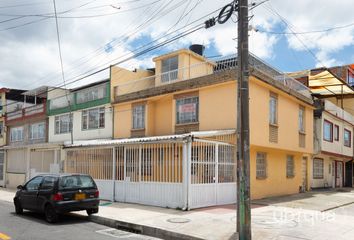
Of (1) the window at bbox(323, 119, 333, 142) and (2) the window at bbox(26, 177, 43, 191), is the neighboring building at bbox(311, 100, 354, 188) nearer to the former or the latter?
(1) the window at bbox(323, 119, 333, 142)

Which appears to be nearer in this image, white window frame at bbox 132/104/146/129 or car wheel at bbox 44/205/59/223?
car wheel at bbox 44/205/59/223

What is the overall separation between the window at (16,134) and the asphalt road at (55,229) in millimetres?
21285

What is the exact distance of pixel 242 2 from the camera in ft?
31.5

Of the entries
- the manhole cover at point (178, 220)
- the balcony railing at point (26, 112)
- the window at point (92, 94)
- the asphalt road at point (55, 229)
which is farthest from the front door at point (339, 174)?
the asphalt road at point (55, 229)

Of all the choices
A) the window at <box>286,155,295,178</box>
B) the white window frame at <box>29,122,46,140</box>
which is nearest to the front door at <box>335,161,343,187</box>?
the window at <box>286,155,295,178</box>

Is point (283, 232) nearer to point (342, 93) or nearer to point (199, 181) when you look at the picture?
point (199, 181)

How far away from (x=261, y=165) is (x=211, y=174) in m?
4.86

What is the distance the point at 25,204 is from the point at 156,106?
969 cm

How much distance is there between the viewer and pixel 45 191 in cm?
1250

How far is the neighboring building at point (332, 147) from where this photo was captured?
25203 mm

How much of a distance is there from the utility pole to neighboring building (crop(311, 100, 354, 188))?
17.1 metres

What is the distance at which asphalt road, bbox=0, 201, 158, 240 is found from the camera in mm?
9836

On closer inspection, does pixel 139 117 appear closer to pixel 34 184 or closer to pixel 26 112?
pixel 34 184

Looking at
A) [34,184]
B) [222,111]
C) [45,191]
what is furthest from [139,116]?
[45,191]
